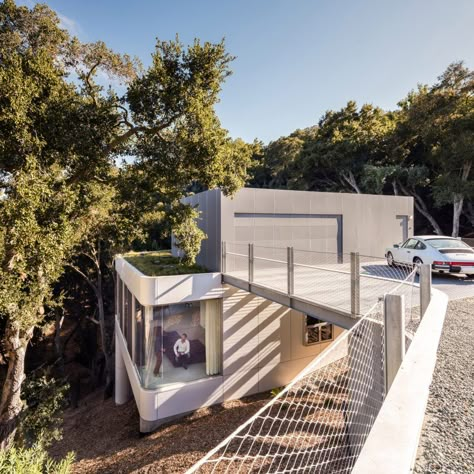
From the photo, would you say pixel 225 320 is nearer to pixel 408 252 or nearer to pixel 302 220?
pixel 302 220

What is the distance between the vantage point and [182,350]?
8.68 metres

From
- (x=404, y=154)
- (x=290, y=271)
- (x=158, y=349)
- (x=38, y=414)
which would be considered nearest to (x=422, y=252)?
(x=290, y=271)

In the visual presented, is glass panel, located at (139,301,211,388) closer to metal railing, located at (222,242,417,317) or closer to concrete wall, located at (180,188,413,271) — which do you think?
metal railing, located at (222,242,417,317)

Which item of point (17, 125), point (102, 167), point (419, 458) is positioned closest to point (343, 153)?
Result: point (102, 167)

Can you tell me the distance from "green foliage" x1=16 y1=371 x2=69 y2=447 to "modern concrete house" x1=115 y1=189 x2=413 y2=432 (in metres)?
2.62

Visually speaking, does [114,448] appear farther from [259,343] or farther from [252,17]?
[252,17]

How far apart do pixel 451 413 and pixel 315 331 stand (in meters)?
7.81

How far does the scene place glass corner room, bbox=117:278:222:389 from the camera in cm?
840

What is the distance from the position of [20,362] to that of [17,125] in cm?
661

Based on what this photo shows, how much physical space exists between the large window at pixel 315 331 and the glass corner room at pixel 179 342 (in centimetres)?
296

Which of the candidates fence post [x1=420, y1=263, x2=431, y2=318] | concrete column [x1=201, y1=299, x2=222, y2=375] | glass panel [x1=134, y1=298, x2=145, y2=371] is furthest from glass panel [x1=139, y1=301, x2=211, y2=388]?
fence post [x1=420, y1=263, x2=431, y2=318]

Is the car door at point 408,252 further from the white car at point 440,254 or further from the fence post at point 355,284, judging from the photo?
the fence post at point 355,284

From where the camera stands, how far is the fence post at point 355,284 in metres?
4.59

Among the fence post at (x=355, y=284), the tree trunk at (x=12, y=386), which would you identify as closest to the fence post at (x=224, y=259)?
the fence post at (x=355, y=284)
